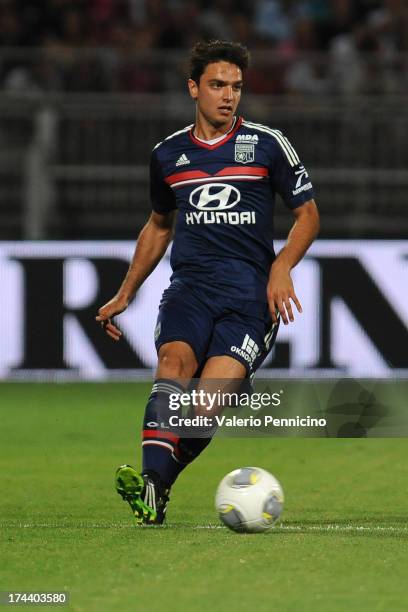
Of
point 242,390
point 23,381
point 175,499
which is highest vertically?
point 242,390

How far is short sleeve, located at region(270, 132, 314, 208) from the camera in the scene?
6297mm

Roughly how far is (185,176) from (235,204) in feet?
0.95

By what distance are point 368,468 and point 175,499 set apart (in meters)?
1.72

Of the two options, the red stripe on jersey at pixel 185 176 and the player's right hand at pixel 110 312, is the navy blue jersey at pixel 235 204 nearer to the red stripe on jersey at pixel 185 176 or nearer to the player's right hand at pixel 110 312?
the red stripe on jersey at pixel 185 176

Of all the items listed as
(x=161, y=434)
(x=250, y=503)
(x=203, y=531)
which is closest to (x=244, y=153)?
(x=161, y=434)

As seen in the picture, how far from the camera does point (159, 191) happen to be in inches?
260

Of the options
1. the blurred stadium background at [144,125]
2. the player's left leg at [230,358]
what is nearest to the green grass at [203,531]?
the player's left leg at [230,358]

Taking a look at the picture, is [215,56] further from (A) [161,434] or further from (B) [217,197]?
(A) [161,434]

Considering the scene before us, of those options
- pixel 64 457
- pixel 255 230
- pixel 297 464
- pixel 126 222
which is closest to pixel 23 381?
pixel 126 222

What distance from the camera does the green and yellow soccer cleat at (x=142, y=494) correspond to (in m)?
5.79

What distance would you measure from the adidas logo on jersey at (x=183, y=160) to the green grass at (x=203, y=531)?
66.2 inches

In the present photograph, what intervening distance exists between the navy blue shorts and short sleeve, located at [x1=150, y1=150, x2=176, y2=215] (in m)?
0.50

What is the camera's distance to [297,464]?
28.7 ft

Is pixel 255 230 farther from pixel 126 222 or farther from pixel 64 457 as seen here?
pixel 126 222
